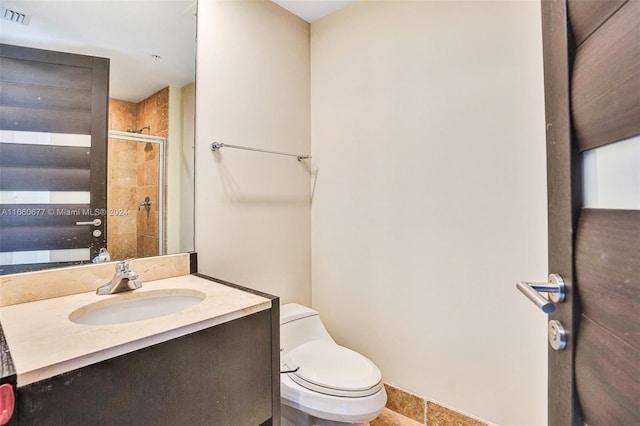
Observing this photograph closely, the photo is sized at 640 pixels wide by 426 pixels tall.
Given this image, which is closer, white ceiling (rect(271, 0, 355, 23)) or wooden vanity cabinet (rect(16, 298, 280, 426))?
wooden vanity cabinet (rect(16, 298, 280, 426))

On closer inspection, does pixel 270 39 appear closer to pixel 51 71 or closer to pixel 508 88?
pixel 51 71

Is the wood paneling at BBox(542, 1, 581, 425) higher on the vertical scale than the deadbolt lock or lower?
higher

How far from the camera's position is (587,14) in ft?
1.66

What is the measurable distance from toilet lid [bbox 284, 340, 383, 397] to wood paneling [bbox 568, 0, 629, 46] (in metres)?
1.26

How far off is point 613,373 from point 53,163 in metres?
1.61

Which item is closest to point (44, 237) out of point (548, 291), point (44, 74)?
point (44, 74)

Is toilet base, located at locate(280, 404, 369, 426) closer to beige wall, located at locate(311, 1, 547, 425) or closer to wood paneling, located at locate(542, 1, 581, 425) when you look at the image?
beige wall, located at locate(311, 1, 547, 425)

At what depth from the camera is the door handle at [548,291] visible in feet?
1.81

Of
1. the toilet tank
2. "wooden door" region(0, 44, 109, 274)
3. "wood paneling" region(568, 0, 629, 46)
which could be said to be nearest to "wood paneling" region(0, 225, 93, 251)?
"wooden door" region(0, 44, 109, 274)

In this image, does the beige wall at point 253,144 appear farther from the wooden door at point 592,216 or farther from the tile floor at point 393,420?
the wooden door at point 592,216

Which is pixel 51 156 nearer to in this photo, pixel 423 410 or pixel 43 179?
pixel 43 179

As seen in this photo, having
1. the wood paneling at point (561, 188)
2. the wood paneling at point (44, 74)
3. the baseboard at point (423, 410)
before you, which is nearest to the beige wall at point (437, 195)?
the baseboard at point (423, 410)

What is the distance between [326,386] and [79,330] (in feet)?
2.88

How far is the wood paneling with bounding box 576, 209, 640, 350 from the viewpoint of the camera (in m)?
0.40
